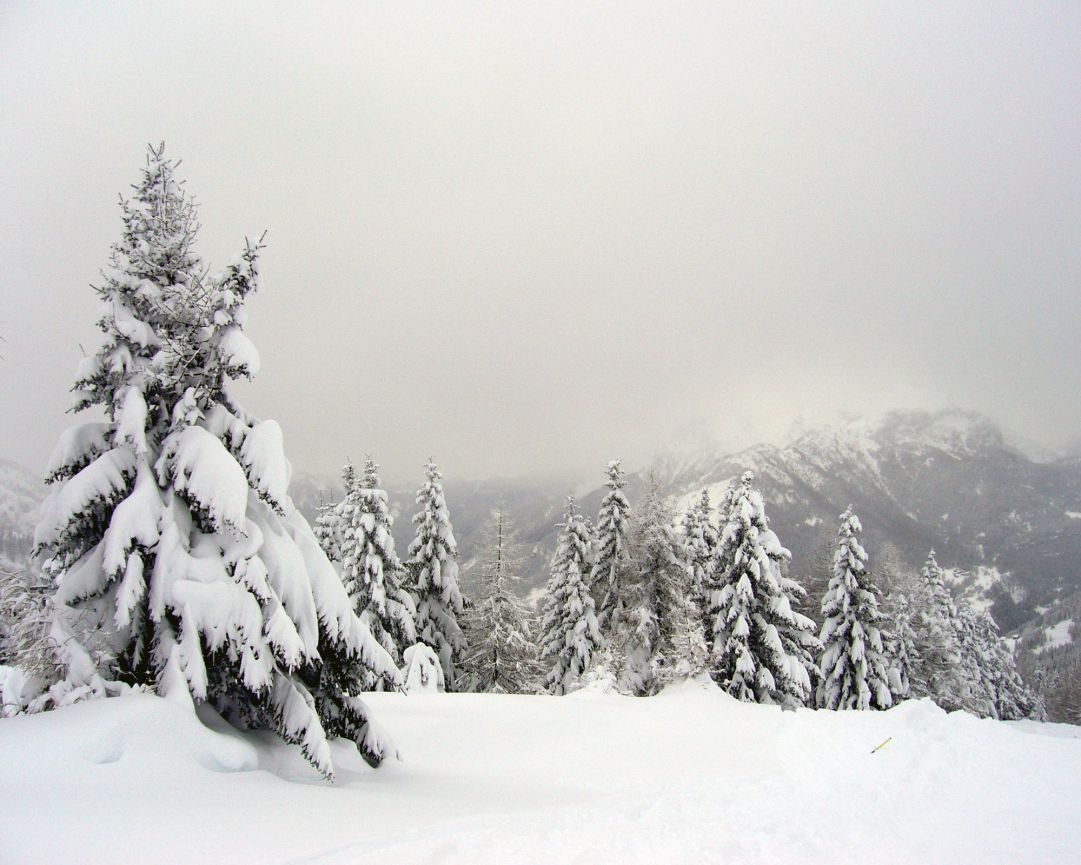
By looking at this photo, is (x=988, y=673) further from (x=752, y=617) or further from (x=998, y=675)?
(x=752, y=617)

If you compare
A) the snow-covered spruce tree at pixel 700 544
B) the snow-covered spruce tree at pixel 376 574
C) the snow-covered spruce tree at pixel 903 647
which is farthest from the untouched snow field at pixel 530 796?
the snow-covered spruce tree at pixel 903 647

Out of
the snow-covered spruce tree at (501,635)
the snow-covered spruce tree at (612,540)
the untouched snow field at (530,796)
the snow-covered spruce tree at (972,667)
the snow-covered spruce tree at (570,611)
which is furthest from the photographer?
the snow-covered spruce tree at (972,667)

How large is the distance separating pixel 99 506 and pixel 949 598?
1838 inches

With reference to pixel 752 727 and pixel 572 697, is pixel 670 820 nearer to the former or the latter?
pixel 752 727

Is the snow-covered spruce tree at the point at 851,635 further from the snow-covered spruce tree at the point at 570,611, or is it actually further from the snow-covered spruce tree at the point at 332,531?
the snow-covered spruce tree at the point at 332,531

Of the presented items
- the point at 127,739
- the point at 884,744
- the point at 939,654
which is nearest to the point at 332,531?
the point at 127,739

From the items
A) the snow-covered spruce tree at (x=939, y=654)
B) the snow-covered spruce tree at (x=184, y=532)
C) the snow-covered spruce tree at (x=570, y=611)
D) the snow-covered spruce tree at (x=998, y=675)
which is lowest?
the snow-covered spruce tree at (x=998, y=675)

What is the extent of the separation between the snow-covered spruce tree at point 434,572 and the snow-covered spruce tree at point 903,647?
24483mm

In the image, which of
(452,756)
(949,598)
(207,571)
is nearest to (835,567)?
(949,598)

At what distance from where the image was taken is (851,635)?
28.3 metres

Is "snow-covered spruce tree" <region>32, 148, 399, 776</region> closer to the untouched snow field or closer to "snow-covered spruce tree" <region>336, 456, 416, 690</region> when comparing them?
the untouched snow field

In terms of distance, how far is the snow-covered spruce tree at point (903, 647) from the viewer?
105 ft

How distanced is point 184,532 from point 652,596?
65.9 feet

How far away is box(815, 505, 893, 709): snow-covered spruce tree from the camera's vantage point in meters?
27.8
